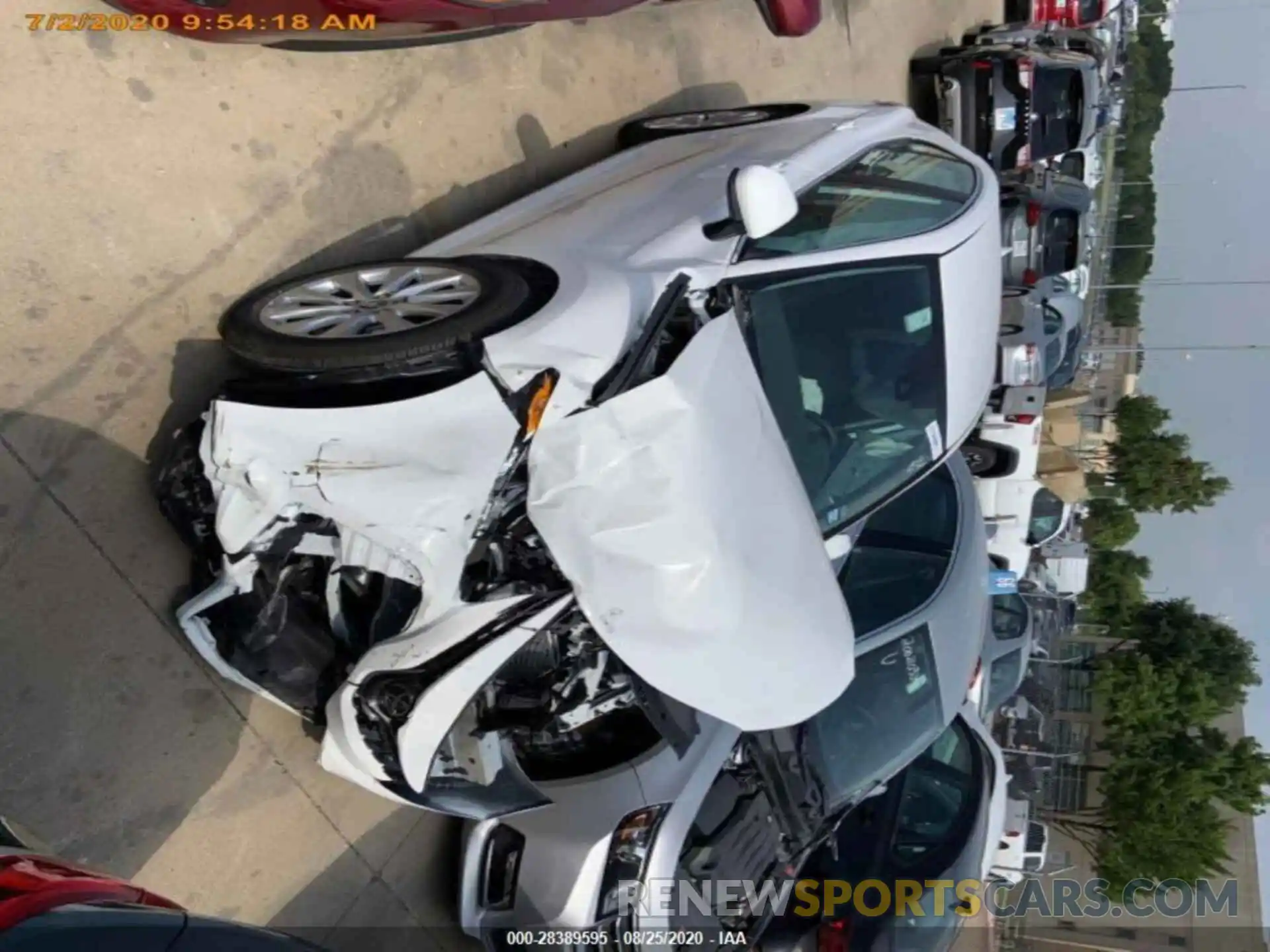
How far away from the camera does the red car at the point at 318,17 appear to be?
362 centimetres

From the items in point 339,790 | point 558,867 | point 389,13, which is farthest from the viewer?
point 339,790

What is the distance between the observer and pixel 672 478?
3246 mm

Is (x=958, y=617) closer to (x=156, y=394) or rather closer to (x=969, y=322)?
(x=969, y=322)

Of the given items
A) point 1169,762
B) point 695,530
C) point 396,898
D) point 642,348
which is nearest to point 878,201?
point 642,348

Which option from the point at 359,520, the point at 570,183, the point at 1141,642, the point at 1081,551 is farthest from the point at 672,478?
the point at 1141,642

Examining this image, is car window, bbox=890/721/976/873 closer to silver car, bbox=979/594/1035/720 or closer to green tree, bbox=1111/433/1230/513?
silver car, bbox=979/594/1035/720

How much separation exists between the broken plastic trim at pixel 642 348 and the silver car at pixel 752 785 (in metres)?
1.55

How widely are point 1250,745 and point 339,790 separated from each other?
63.9ft

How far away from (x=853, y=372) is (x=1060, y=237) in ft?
29.4

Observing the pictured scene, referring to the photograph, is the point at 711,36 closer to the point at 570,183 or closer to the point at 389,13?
the point at 570,183

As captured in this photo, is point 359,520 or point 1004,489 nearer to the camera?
point 359,520

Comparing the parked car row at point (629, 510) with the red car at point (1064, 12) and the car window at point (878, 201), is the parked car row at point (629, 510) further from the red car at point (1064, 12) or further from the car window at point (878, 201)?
the red car at point (1064, 12)

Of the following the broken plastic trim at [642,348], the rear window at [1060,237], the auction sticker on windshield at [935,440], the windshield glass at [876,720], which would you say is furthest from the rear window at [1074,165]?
the broken plastic trim at [642,348]

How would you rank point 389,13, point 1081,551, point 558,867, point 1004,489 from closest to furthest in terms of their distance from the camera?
point 389,13
point 558,867
point 1004,489
point 1081,551
